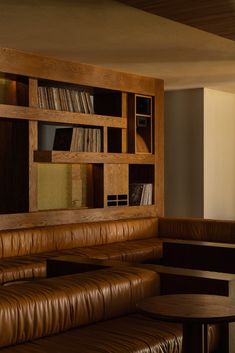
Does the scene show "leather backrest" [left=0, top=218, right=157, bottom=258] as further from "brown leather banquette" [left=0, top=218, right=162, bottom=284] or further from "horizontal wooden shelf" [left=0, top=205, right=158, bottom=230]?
"horizontal wooden shelf" [left=0, top=205, right=158, bottom=230]

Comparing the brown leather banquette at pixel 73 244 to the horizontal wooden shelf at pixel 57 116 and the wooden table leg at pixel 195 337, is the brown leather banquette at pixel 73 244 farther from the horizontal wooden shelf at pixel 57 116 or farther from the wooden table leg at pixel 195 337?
the wooden table leg at pixel 195 337

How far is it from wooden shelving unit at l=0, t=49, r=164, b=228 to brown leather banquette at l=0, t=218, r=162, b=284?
26 centimetres

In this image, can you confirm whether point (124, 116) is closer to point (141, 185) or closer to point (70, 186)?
point (141, 185)

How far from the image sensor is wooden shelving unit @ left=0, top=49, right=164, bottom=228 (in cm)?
674

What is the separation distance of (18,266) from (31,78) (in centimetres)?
224

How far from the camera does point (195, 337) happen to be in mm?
2959

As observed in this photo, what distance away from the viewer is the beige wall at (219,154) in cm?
1005

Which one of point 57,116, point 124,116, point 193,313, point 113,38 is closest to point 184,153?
point 124,116

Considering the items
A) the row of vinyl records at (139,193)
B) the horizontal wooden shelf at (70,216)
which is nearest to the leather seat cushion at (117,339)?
the horizontal wooden shelf at (70,216)

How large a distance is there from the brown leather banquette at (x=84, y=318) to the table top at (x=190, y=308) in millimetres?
202

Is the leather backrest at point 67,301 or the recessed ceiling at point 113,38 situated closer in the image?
the leather backrest at point 67,301

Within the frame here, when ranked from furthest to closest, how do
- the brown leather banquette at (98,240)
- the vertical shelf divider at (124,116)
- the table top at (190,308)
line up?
the vertical shelf divider at (124,116) < the brown leather banquette at (98,240) < the table top at (190,308)

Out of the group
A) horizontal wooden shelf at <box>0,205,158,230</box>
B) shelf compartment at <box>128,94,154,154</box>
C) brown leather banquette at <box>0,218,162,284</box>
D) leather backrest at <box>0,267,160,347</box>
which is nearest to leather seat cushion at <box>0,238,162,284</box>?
brown leather banquette at <box>0,218,162,284</box>

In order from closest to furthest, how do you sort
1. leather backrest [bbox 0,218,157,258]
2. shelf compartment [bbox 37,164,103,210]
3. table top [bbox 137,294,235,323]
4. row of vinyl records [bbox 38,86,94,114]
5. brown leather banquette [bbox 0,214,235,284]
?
table top [bbox 137,294,235,323] < brown leather banquette [bbox 0,214,235,284] < leather backrest [bbox 0,218,157,258] < row of vinyl records [bbox 38,86,94,114] < shelf compartment [bbox 37,164,103,210]
